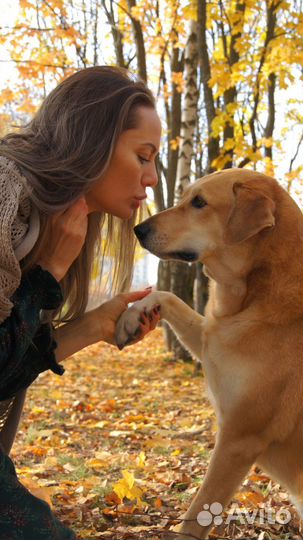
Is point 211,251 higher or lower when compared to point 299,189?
higher

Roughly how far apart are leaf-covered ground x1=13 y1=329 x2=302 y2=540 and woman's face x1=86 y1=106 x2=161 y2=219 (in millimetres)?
1592

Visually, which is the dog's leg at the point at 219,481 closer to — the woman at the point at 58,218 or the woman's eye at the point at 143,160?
the woman at the point at 58,218

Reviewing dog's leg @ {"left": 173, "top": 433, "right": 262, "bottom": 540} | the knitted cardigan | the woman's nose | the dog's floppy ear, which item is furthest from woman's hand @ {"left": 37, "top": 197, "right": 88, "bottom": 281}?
dog's leg @ {"left": 173, "top": 433, "right": 262, "bottom": 540}

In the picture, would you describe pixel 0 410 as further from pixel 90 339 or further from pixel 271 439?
pixel 271 439

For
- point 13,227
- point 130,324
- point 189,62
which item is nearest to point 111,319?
point 130,324

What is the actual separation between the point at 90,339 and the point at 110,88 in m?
1.31

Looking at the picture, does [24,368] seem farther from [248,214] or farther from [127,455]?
[127,455]

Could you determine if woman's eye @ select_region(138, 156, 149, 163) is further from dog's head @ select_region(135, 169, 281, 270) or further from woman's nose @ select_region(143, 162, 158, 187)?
dog's head @ select_region(135, 169, 281, 270)

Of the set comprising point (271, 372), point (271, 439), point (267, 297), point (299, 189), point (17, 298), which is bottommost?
point (299, 189)

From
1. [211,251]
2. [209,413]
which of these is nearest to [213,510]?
[211,251]

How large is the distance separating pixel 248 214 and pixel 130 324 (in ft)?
2.75

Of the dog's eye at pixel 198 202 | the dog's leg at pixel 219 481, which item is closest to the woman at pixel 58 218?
the dog's eye at pixel 198 202

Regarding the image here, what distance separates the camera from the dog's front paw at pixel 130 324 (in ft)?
9.93

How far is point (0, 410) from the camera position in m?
2.98
